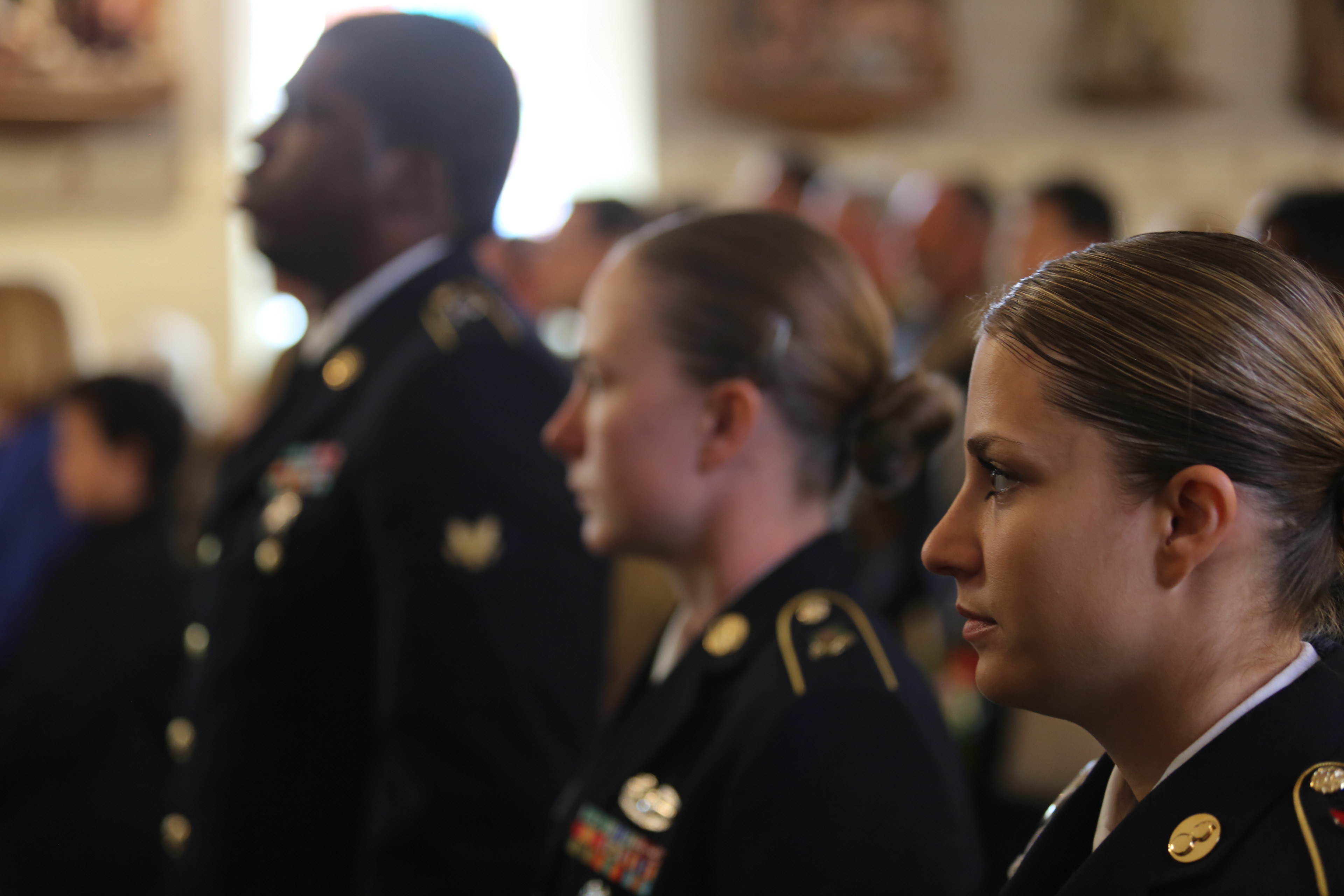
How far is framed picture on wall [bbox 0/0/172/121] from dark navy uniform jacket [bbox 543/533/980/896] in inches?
270

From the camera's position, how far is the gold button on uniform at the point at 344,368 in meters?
2.00

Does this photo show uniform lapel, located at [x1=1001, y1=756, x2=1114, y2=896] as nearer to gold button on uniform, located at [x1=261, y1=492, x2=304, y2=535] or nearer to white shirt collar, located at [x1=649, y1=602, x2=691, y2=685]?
white shirt collar, located at [x1=649, y1=602, x2=691, y2=685]

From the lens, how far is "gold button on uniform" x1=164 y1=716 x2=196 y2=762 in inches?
75.7

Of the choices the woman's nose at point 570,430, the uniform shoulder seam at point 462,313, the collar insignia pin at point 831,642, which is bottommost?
the collar insignia pin at point 831,642

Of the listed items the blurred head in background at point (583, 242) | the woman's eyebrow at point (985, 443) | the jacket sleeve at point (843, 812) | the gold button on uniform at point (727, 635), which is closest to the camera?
the woman's eyebrow at point (985, 443)

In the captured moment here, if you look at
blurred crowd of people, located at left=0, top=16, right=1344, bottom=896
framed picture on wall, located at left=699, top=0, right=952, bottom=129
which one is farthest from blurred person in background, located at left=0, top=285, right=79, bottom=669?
framed picture on wall, located at left=699, top=0, right=952, bottom=129

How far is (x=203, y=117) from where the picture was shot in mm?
7680

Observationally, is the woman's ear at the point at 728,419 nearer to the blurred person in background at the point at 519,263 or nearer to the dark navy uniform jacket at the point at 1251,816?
the dark navy uniform jacket at the point at 1251,816

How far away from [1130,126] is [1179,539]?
8.25 metres

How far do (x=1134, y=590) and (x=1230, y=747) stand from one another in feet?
0.38

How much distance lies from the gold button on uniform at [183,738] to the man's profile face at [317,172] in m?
0.67

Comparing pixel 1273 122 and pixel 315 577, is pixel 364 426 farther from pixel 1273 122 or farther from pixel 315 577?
pixel 1273 122

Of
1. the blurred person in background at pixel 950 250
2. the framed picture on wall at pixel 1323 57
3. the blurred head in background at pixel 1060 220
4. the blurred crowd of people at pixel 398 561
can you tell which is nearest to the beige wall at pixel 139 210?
the blurred person in background at pixel 950 250

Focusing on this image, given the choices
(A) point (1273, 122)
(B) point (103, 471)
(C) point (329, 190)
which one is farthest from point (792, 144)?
(C) point (329, 190)
